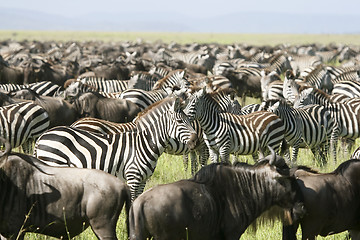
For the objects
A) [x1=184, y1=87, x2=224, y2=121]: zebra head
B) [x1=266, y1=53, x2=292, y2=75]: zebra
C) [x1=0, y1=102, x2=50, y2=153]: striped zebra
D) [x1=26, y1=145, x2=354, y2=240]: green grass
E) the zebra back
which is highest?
[x1=184, y1=87, x2=224, y2=121]: zebra head

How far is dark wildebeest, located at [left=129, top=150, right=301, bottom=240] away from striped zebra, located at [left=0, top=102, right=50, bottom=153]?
5.33m

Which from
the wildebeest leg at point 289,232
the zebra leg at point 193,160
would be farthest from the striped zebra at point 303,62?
the wildebeest leg at point 289,232

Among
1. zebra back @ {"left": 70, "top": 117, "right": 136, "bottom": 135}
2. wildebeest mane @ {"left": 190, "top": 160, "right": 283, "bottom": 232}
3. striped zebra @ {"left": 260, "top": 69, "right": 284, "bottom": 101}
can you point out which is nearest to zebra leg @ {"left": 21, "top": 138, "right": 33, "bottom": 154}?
zebra back @ {"left": 70, "top": 117, "right": 136, "bottom": 135}

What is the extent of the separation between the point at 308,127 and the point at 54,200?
6488mm

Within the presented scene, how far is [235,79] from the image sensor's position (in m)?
18.9

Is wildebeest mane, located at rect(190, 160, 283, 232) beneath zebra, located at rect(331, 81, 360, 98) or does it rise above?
above

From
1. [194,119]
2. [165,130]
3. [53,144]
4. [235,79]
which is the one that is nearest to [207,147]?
[194,119]

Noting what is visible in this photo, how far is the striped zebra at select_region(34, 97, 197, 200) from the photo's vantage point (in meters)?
6.63

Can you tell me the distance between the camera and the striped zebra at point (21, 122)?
949cm

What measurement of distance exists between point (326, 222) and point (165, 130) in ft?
7.58

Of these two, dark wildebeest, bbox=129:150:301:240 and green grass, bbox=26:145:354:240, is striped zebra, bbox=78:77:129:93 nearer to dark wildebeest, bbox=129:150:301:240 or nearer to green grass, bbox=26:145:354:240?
green grass, bbox=26:145:354:240

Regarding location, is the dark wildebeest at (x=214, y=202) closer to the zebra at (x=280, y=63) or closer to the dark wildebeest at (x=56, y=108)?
the dark wildebeest at (x=56, y=108)

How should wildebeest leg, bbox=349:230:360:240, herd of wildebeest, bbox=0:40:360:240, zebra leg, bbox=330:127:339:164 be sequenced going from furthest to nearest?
1. zebra leg, bbox=330:127:339:164
2. wildebeest leg, bbox=349:230:360:240
3. herd of wildebeest, bbox=0:40:360:240

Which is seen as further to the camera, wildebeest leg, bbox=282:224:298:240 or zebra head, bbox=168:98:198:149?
zebra head, bbox=168:98:198:149
